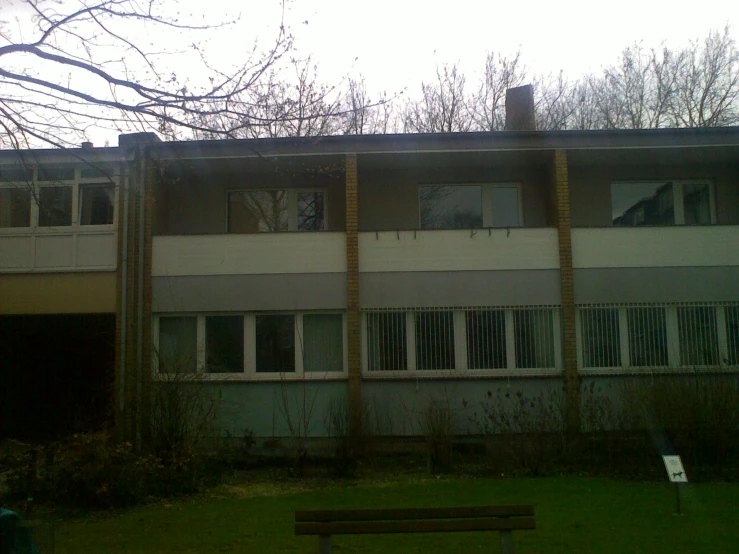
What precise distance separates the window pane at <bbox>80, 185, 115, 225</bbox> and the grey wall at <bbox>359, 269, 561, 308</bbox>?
5.78 m

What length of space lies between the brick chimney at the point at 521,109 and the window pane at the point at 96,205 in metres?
10.8

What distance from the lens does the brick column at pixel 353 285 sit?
15.5 m

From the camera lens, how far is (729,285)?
15922 millimetres

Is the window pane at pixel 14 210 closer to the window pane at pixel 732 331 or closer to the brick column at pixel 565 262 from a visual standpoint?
the brick column at pixel 565 262

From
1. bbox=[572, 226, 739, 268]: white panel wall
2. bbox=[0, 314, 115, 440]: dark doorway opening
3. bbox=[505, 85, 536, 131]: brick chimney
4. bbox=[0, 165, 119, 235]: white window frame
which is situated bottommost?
bbox=[0, 314, 115, 440]: dark doorway opening

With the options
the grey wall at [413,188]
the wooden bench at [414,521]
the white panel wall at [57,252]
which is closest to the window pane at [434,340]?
the grey wall at [413,188]

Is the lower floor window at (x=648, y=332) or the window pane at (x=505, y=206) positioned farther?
the window pane at (x=505, y=206)

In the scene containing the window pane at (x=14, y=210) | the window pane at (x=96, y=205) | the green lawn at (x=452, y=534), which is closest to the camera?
the green lawn at (x=452, y=534)

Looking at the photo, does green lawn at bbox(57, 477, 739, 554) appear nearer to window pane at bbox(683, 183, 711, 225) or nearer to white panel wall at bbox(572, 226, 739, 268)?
white panel wall at bbox(572, 226, 739, 268)

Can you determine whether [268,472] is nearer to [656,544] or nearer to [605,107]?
[656,544]

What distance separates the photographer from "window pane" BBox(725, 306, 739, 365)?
15.5m

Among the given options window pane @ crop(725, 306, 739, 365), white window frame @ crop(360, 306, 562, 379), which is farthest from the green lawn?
window pane @ crop(725, 306, 739, 365)

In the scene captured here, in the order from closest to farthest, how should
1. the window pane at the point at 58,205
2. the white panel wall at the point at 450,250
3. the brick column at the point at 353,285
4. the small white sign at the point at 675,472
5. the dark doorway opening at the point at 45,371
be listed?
the small white sign at the point at 675,472, the brick column at the point at 353,285, the white panel wall at the point at 450,250, the window pane at the point at 58,205, the dark doorway opening at the point at 45,371

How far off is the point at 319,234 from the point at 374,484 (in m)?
6.02
